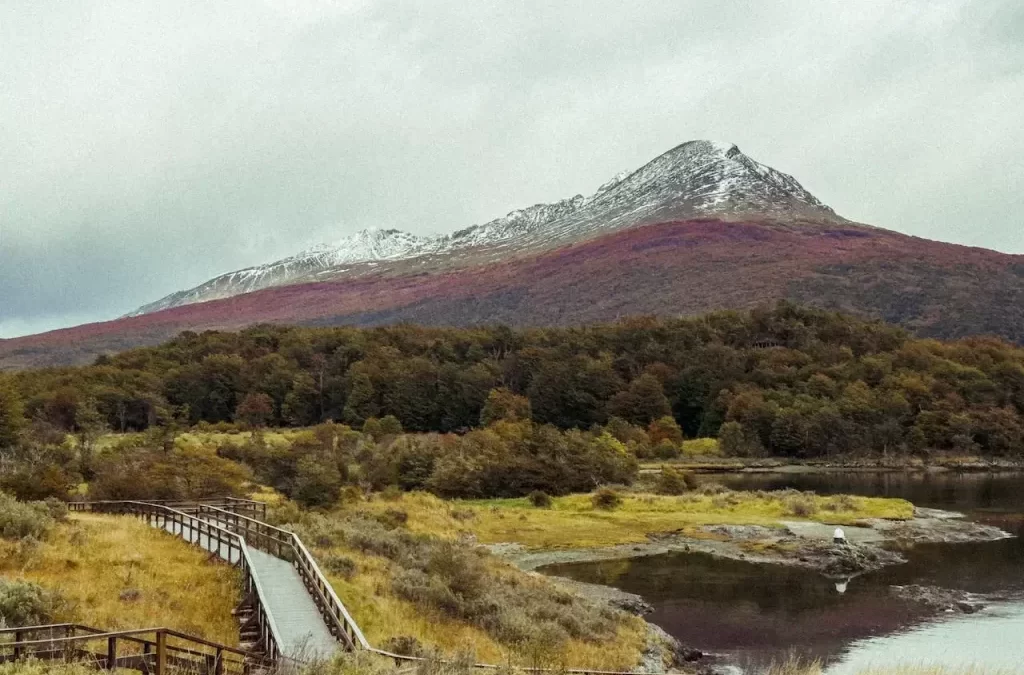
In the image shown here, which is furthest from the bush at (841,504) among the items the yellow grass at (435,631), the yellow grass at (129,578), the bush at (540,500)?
the yellow grass at (129,578)

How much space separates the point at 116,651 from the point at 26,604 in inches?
152

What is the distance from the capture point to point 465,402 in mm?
107312

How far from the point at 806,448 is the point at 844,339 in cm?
3793

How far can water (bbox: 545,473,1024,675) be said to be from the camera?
23500mm

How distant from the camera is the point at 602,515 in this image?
49.8m

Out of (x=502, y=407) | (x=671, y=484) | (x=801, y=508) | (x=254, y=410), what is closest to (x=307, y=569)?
(x=801, y=508)

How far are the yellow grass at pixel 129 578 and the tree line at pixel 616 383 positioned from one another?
62.1 metres

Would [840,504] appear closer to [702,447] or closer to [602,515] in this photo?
[602,515]

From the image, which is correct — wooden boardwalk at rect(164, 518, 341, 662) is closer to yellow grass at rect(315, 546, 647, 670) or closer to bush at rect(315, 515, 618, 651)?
yellow grass at rect(315, 546, 647, 670)

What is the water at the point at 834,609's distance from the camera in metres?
23.5

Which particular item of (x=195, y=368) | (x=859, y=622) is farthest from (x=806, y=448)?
(x=195, y=368)

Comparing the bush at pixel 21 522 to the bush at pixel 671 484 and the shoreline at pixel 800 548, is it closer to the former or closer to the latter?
the shoreline at pixel 800 548

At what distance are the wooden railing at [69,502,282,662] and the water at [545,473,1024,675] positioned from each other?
12.4 meters

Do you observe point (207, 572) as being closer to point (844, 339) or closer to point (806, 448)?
point (806, 448)
